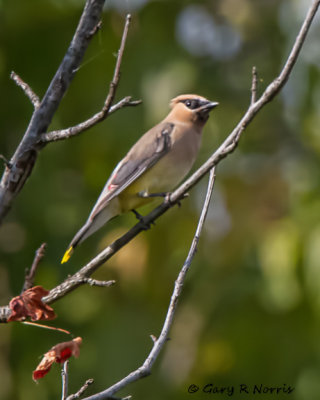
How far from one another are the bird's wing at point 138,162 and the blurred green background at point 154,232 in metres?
0.83

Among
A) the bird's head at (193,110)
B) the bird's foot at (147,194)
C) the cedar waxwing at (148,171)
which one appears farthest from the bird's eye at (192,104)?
the bird's foot at (147,194)

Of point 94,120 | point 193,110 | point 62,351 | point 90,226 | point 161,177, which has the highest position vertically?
point 94,120

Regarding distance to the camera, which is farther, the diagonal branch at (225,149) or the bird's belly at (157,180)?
the bird's belly at (157,180)

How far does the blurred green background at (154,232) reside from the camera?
201 inches

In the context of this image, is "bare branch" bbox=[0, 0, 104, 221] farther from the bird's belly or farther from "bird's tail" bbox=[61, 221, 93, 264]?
the bird's belly

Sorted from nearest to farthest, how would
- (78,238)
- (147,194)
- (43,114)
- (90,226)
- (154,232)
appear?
(43,114) < (78,238) < (90,226) < (147,194) < (154,232)

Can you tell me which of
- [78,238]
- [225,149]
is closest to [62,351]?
[225,149]

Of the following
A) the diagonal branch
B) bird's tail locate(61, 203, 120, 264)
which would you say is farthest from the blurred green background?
the diagonal branch

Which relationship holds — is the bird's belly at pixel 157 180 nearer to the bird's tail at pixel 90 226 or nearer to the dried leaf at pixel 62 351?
the bird's tail at pixel 90 226

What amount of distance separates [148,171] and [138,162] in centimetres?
7

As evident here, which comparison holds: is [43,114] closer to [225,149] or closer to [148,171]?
[225,149]

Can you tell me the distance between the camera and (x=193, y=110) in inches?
186

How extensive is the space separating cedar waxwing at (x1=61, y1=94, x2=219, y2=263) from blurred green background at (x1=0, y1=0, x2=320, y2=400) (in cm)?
84

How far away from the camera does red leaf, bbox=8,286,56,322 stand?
8.57 feet
